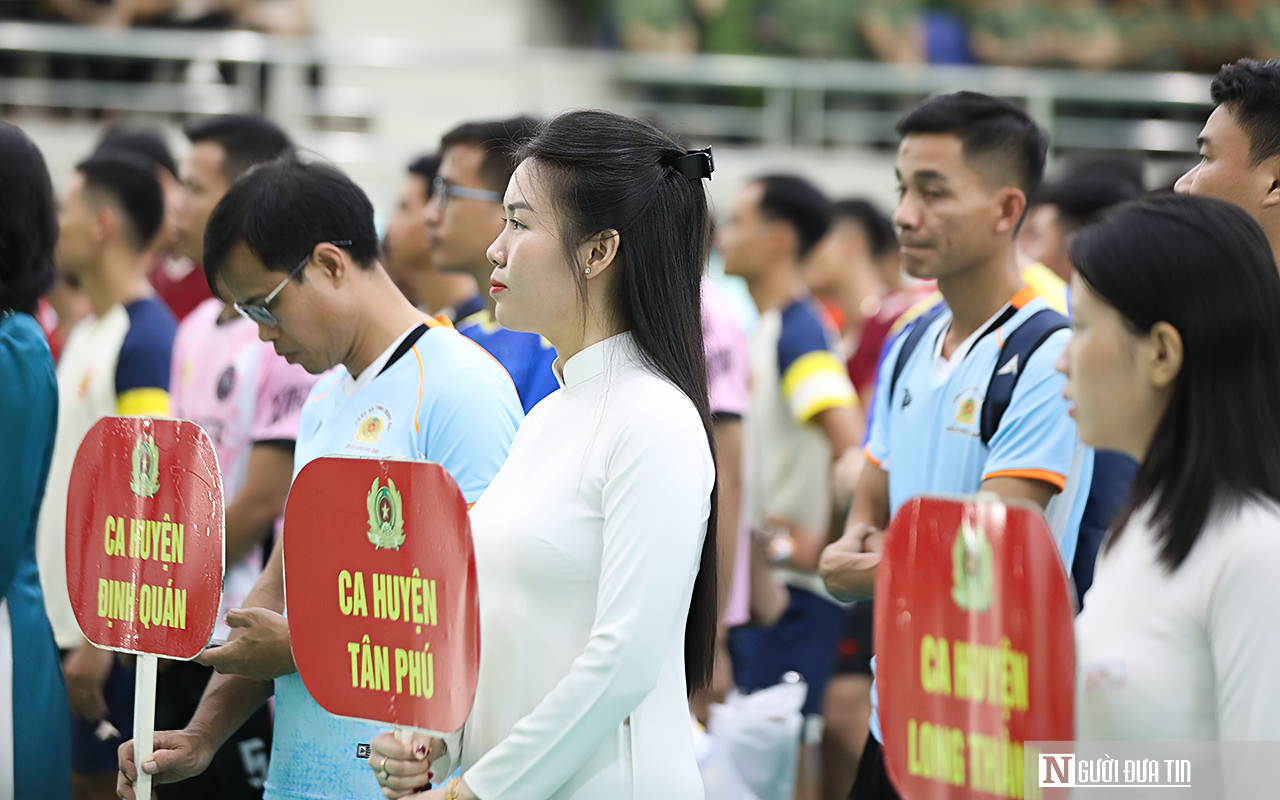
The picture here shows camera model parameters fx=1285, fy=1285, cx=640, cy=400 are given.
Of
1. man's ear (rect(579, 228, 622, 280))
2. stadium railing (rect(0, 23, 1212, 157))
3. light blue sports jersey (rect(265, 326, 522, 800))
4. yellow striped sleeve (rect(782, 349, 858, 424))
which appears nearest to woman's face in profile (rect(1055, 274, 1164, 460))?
man's ear (rect(579, 228, 622, 280))

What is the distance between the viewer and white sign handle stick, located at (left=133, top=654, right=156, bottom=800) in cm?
192

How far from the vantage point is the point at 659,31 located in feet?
30.6

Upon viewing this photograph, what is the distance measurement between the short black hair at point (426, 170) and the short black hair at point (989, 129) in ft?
6.51

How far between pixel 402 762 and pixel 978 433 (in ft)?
3.97

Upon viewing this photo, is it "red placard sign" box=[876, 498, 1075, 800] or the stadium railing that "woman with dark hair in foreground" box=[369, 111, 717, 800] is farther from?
the stadium railing

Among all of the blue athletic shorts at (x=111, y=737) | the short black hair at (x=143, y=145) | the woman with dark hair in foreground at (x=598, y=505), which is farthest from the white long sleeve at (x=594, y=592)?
the short black hair at (x=143, y=145)

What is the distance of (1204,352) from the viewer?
1420mm

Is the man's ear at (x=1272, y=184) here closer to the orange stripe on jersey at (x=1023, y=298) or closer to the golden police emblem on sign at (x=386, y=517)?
the orange stripe on jersey at (x=1023, y=298)

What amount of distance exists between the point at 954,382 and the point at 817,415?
1.80m

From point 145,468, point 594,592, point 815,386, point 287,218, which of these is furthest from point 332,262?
point 815,386

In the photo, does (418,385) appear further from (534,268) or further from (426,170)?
(426,170)

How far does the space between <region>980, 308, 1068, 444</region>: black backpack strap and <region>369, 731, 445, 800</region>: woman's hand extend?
1.17 m

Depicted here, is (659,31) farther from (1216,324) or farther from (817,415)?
(1216,324)

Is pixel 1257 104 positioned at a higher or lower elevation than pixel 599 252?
higher
